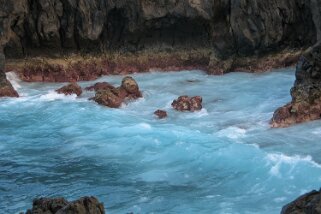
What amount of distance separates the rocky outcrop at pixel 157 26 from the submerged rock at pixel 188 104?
17.9 feet

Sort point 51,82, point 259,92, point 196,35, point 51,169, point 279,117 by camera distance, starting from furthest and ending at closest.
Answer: point 196,35
point 51,82
point 259,92
point 279,117
point 51,169

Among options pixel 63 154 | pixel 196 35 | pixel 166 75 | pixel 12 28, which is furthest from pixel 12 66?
pixel 63 154

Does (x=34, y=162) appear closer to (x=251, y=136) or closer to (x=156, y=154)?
(x=156, y=154)

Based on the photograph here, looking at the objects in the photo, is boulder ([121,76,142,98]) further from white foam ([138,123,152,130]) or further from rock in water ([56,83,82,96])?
white foam ([138,123,152,130])

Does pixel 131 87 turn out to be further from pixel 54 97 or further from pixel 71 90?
pixel 54 97

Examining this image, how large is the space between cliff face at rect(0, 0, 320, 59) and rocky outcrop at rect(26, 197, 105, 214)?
16131 mm

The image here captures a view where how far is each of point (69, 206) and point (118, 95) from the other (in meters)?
11.4

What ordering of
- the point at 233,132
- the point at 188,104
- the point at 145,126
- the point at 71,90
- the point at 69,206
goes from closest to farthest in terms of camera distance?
the point at 69,206, the point at 233,132, the point at 145,126, the point at 188,104, the point at 71,90

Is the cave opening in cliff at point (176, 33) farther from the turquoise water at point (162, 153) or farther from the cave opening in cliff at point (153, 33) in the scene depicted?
the turquoise water at point (162, 153)

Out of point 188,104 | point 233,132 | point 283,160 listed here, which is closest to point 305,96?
point 233,132

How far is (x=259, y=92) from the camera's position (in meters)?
17.2

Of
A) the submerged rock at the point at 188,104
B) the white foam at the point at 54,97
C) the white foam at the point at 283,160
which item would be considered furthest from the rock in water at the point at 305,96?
the white foam at the point at 54,97

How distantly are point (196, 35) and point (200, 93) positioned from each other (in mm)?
5884

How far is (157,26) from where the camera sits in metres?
23.4
